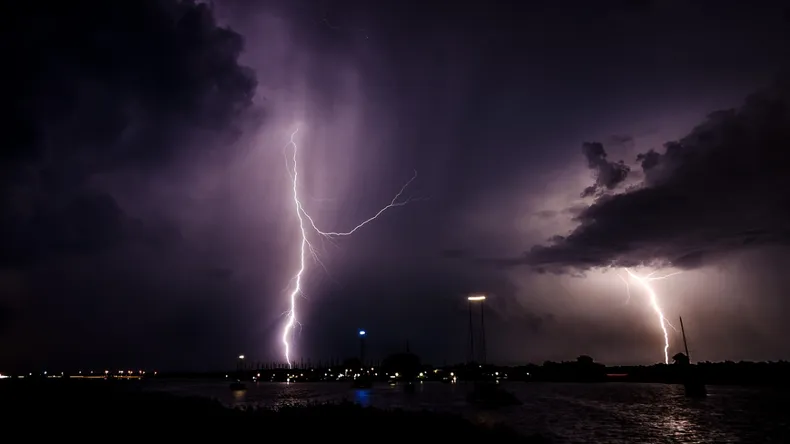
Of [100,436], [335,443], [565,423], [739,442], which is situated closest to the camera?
[335,443]

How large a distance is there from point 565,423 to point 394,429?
3164 cm

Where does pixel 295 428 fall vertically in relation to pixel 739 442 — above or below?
above

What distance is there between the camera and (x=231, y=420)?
97.4 ft

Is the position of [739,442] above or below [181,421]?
below

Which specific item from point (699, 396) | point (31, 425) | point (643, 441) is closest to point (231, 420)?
point (31, 425)

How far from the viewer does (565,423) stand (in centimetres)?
5209

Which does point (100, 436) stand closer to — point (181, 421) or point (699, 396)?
point (181, 421)

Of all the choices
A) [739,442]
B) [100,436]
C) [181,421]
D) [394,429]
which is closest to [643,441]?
[739,442]

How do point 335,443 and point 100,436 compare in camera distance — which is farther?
point 100,436

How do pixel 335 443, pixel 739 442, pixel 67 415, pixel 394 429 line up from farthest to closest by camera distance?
1. pixel 739 442
2. pixel 67 415
3. pixel 394 429
4. pixel 335 443

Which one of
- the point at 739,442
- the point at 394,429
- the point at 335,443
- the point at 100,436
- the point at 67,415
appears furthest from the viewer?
the point at 739,442

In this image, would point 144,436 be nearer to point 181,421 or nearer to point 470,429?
point 181,421

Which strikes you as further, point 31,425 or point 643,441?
point 643,441

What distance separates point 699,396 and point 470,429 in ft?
309
